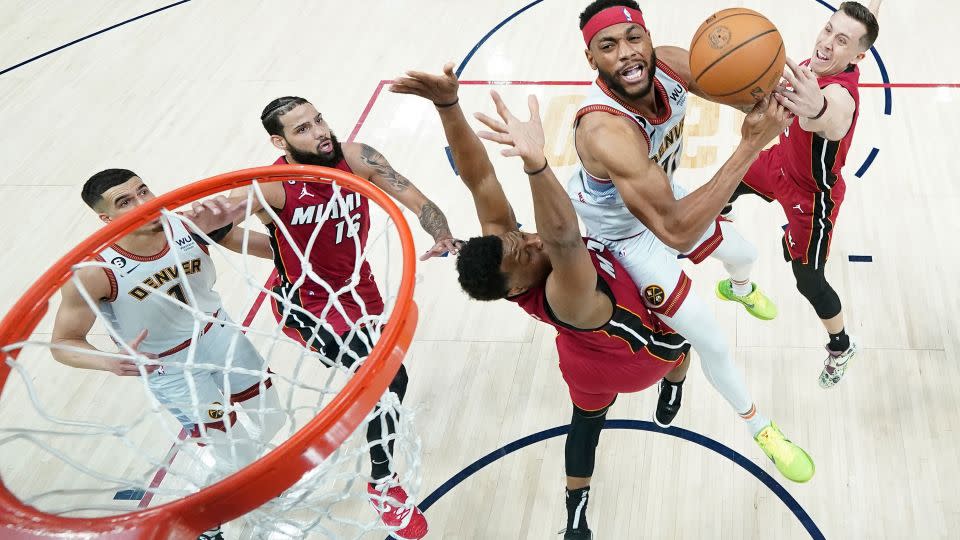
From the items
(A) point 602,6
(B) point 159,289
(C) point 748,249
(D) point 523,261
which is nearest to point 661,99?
(A) point 602,6

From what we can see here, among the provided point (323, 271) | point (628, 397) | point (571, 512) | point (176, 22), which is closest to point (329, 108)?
point (176, 22)

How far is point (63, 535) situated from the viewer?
2.03 meters

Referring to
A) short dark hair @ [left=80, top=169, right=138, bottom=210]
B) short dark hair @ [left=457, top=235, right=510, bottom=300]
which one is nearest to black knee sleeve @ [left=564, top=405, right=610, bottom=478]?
short dark hair @ [left=457, top=235, right=510, bottom=300]

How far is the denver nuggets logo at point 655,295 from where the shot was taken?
322 cm

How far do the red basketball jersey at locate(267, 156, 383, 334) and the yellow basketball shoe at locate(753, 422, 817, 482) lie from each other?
5.39 feet

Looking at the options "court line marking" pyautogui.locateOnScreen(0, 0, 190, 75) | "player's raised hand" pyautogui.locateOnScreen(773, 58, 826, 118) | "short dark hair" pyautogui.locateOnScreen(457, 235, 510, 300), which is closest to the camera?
"short dark hair" pyautogui.locateOnScreen(457, 235, 510, 300)

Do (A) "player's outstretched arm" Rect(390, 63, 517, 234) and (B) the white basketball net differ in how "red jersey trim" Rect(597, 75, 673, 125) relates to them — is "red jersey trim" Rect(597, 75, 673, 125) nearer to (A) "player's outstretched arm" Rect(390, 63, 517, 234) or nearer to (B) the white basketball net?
(A) "player's outstretched arm" Rect(390, 63, 517, 234)

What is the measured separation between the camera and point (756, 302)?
13.9 feet

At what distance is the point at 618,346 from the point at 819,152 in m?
1.19

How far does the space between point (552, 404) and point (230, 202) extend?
1.71 metres

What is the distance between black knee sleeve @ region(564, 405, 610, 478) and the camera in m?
3.27

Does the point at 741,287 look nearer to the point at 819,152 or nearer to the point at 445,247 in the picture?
the point at 819,152

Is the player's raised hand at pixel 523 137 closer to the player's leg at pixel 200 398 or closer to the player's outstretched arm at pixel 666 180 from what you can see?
the player's outstretched arm at pixel 666 180

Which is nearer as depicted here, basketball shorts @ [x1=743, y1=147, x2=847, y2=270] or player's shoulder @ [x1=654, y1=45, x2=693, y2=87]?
player's shoulder @ [x1=654, y1=45, x2=693, y2=87]
